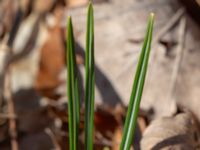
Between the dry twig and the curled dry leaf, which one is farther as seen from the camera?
the dry twig

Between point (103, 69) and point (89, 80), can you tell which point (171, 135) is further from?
point (103, 69)

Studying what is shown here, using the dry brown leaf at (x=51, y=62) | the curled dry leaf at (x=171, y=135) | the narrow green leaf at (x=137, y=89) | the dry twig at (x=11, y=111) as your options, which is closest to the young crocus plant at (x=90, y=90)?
the narrow green leaf at (x=137, y=89)

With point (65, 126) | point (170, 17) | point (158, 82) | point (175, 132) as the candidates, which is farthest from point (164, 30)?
point (175, 132)

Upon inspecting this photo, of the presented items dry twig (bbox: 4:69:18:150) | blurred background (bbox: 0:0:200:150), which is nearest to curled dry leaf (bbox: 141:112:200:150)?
blurred background (bbox: 0:0:200:150)

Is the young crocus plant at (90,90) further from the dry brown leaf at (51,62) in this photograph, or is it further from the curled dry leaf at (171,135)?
the dry brown leaf at (51,62)

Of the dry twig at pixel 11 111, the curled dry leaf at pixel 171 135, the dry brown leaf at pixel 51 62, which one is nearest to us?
the curled dry leaf at pixel 171 135

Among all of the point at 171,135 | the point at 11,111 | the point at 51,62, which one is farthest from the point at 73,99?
the point at 51,62

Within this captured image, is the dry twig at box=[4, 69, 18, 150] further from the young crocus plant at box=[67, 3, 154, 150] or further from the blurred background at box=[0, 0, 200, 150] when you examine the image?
the young crocus plant at box=[67, 3, 154, 150]

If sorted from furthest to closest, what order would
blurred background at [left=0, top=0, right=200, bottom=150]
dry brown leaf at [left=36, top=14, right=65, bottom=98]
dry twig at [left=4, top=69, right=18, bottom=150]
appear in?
dry brown leaf at [left=36, top=14, right=65, bottom=98], dry twig at [left=4, top=69, right=18, bottom=150], blurred background at [left=0, top=0, right=200, bottom=150]
